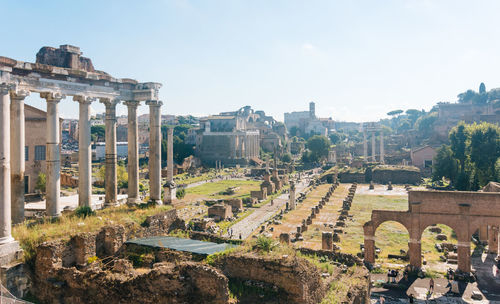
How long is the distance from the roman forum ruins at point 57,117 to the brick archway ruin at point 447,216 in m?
13.5

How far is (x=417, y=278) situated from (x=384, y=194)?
3161 cm

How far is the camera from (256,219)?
3428 centimetres

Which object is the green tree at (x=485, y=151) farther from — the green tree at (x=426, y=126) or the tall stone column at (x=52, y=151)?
the green tree at (x=426, y=126)

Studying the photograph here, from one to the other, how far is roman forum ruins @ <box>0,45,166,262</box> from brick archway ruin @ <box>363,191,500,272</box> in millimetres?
13495

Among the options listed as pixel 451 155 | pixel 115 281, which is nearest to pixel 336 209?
pixel 451 155

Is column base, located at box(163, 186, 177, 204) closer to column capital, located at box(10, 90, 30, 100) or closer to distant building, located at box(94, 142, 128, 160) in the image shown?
column capital, located at box(10, 90, 30, 100)

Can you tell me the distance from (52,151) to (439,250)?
75.9 feet

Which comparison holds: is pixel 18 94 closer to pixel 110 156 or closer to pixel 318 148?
pixel 110 156

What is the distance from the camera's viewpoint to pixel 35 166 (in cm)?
3325

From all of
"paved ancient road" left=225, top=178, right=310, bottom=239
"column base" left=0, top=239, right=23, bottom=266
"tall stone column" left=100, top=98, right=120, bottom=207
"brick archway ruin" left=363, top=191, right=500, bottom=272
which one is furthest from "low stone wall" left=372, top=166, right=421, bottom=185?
"column base" left=0, top=239, right=23, bottom=266

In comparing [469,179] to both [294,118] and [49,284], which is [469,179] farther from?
[294,118]

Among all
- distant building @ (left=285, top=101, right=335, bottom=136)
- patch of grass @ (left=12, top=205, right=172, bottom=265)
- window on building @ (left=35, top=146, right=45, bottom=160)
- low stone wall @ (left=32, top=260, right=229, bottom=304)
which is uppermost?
distant building @ (left=285, top=101, right=335, bottom=136)

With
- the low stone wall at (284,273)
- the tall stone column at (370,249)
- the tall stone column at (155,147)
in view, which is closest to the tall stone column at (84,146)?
the tall stone column at (155,147)

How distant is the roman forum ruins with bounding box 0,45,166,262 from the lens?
453 inches
